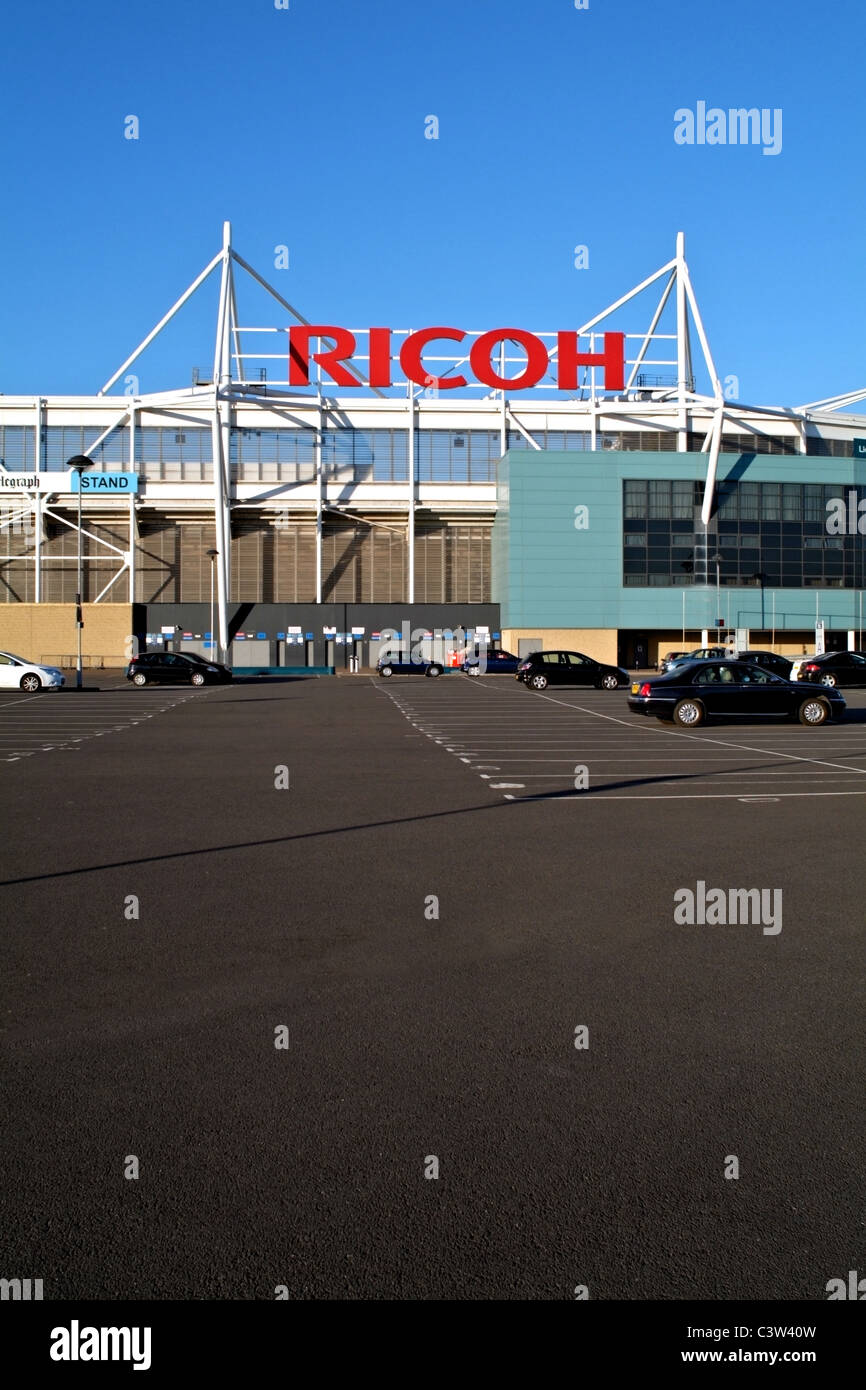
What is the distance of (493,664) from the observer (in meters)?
61.3

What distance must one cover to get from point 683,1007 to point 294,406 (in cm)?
7306

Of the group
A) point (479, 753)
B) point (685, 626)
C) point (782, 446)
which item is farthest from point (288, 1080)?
point (782, 446)

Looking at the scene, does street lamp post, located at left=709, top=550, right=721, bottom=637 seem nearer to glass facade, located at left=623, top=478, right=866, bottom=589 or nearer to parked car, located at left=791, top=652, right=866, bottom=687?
glass facade, located at left=623, top=478, right=866, bottom=589

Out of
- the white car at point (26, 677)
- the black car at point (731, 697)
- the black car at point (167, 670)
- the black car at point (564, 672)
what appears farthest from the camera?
the black car at point (167, 670)

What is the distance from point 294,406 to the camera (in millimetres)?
75125

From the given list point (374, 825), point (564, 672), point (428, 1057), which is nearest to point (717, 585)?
point (564, 672)

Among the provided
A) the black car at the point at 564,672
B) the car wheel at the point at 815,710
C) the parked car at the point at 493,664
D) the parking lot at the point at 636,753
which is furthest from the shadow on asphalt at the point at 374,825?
the parked car at the point at 493,664

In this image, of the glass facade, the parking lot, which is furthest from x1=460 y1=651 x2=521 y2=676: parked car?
the parking lot

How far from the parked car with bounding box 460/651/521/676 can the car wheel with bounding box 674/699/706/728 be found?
35505mm

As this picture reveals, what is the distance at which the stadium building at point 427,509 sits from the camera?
2790 inches

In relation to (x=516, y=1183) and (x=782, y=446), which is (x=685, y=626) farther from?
(x=516, y=1183)

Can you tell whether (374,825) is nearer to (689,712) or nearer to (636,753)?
(636,753)

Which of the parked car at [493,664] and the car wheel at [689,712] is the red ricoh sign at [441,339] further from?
the car wheel at [689,712]

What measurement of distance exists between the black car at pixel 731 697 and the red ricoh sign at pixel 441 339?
4734cm
